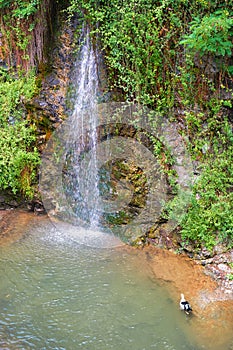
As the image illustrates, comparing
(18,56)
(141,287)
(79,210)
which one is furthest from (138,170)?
(18,56)

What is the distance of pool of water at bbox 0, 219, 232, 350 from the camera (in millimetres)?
3043

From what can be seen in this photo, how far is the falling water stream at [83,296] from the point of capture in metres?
3.05

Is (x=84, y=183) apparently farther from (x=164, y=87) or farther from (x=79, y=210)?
(x=164, y=87)

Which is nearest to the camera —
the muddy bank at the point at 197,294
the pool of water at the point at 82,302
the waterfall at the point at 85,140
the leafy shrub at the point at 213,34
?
the pool of water at the point at 82,302

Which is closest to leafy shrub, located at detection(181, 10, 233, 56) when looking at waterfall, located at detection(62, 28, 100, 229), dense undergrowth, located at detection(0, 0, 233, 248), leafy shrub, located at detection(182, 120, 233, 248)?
dense undergrowth, located at detection(0, 0, 233, 248)

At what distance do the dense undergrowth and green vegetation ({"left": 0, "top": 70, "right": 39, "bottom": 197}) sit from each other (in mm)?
1442

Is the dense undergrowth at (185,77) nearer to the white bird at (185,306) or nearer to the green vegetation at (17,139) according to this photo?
the white bird at (185,306)

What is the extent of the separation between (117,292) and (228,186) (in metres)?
1.88

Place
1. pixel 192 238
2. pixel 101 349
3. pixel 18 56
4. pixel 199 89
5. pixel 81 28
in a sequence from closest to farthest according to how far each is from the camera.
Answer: pixel 101 349
pixel 192 238
pixel 199 89
pixel 81 28
pixel 18 56

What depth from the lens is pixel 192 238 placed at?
4305 mm

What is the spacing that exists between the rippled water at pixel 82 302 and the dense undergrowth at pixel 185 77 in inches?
40.7

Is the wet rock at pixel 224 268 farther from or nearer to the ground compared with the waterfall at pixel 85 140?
nearer to the ground

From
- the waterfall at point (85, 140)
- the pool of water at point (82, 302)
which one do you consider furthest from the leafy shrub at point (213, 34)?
the pool of water at point (82, 302)

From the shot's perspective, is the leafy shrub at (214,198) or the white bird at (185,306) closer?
the white bird at (185,306)
